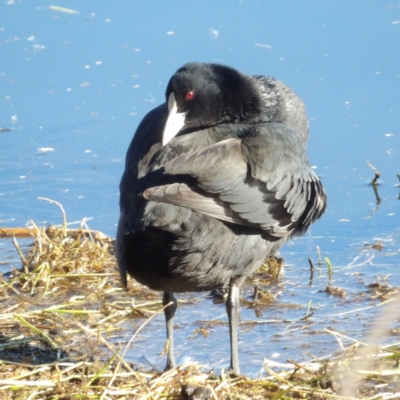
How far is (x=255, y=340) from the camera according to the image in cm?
393

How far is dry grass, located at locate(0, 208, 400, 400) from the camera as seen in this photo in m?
3.09

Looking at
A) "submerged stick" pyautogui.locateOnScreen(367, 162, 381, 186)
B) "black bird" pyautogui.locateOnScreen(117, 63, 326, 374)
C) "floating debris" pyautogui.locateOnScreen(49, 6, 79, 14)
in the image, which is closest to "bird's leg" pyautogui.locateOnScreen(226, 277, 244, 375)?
"black bird" pyautogui.locateOnScreen(117, 63, 326, 374)

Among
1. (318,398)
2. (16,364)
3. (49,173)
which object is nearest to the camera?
(318,398)

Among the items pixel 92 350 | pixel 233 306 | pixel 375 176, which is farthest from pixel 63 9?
pixel 92 350

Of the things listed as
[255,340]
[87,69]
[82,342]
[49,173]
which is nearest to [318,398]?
Result: [255,340]

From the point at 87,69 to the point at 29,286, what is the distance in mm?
3266

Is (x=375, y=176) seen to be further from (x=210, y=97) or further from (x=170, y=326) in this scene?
(x=170, y=326)

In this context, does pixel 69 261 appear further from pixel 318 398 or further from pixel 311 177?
pixel 318 398

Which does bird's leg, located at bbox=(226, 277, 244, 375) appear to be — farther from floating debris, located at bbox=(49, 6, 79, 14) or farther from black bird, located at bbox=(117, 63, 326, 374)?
floating debris, located at bbox=(49, 6, 79, 14)

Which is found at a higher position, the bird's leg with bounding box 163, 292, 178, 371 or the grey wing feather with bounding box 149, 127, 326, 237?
the grey wing feather with bounding box 149, 127, 326, 237

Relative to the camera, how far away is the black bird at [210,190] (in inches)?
124

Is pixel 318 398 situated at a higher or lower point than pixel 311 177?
lower

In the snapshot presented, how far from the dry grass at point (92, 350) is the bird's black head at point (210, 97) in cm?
98

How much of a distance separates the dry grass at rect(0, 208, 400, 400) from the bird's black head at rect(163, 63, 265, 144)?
3.22 feet
